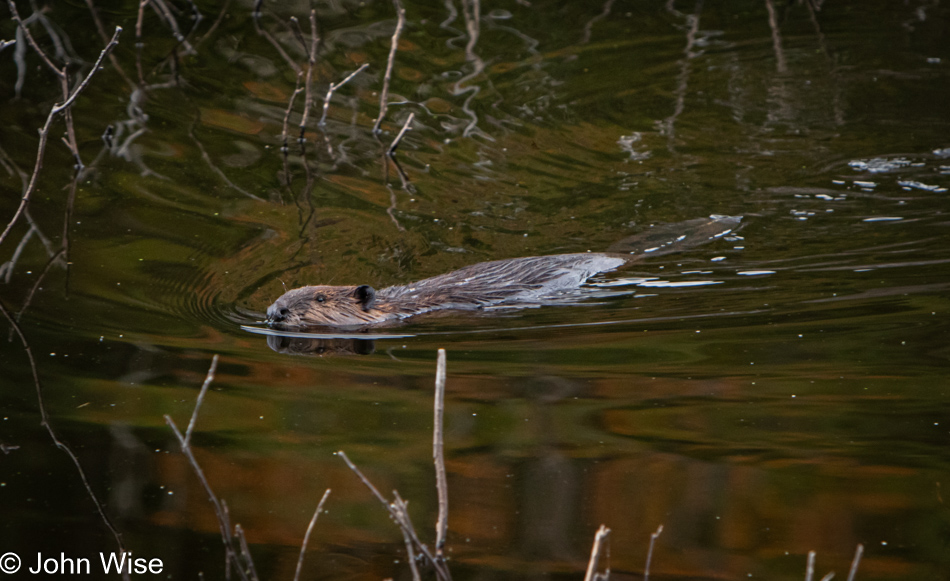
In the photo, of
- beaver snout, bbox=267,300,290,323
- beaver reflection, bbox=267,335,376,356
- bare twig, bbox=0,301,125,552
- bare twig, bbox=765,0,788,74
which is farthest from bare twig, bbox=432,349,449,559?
bare twig, bbox=765,0,788,74

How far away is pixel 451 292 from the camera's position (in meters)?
4.56

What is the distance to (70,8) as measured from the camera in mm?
7941

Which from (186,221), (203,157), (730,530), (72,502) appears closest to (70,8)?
(203,157)

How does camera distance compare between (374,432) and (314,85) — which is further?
(314,85)

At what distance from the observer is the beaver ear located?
430cm

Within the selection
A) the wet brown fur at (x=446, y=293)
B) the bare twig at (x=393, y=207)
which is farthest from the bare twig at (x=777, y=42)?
the wet brown fur at (x=446, y=293)

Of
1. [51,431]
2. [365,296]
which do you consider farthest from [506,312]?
[51,431]

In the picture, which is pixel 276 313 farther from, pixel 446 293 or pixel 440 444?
pixel 440 444

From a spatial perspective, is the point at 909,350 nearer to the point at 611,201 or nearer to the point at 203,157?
the point at 611,201

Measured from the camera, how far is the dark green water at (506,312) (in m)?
2.47

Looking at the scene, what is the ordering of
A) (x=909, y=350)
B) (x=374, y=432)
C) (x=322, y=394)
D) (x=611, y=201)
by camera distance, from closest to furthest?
(x=374, y=432), (x=322, y=394), (x=909, y=350), (x=611, y=201)

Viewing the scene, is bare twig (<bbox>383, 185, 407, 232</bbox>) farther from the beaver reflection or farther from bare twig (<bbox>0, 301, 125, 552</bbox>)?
bare twig (<bbox>0, 301, 125, 552</bbox>)

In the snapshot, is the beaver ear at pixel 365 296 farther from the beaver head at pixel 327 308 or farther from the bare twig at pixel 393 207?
the bare twig at pixel 393 207

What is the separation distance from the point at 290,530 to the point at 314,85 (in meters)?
5.38
